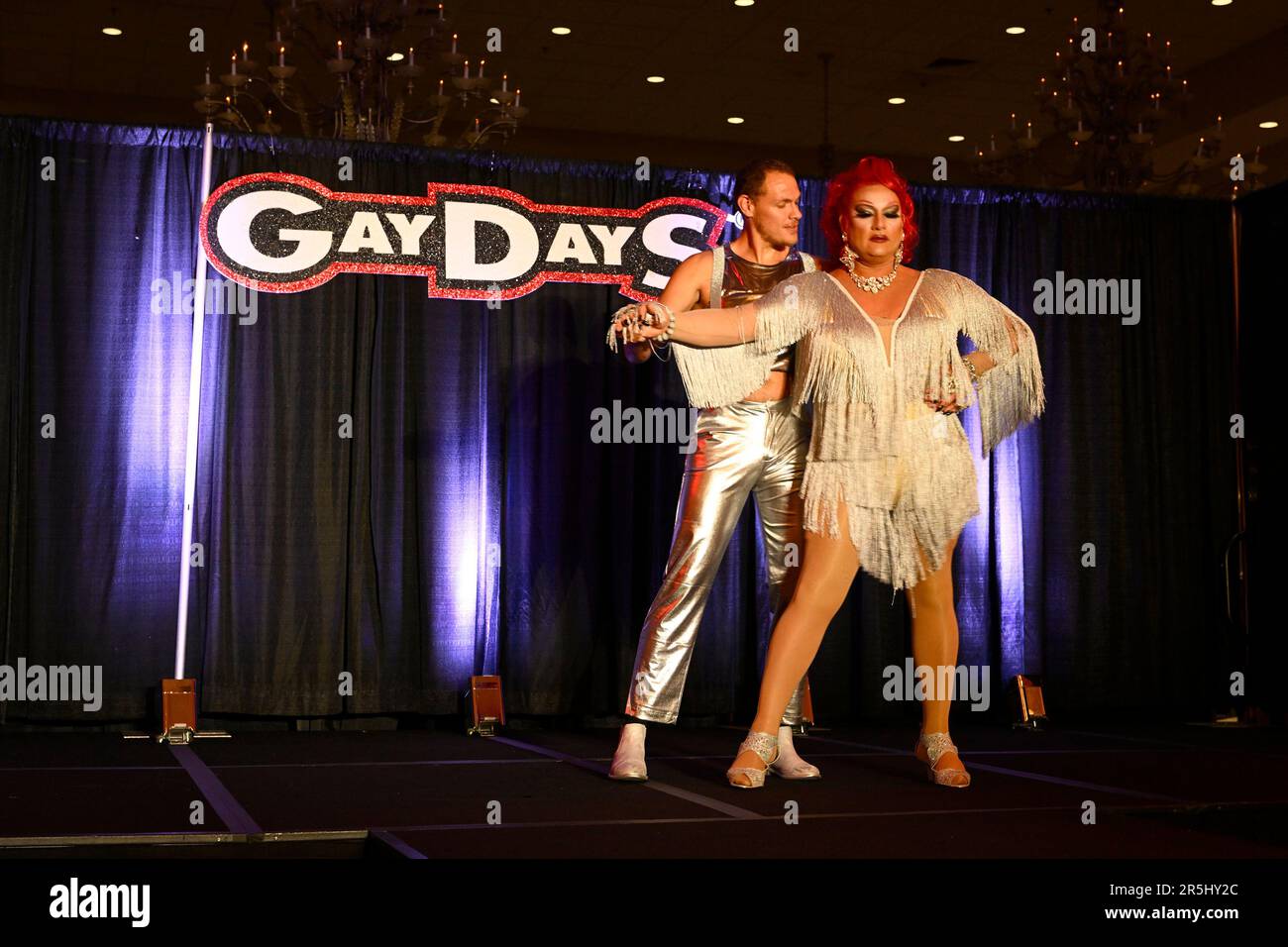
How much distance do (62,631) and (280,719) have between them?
0.79 meters

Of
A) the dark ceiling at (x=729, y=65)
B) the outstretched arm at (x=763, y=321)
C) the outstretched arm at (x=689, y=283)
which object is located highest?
the dark ceiling at (x=729, y=65)

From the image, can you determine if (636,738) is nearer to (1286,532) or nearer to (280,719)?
(280,719)

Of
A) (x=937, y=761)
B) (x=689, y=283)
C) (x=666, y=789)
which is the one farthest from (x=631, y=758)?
(x=689, y=283)

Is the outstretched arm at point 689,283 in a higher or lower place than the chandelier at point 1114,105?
lower

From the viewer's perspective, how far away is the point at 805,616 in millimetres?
3463

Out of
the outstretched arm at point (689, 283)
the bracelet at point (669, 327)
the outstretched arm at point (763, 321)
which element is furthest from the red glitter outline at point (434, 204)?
the bracelet at point (669, 327)

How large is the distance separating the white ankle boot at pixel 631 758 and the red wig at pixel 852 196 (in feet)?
4.33

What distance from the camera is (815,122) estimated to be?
11.1 meters

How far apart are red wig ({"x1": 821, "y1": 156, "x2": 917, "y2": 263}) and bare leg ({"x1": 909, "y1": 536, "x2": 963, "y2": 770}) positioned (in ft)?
2.57

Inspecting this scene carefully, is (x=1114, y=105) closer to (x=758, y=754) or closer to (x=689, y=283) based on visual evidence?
(x=689, y=283)

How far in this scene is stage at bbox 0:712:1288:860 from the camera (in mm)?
2707

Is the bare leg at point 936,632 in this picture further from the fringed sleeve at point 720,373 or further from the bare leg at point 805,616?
the fringed sleeve at point 720,373

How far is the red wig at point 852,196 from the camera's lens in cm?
353
